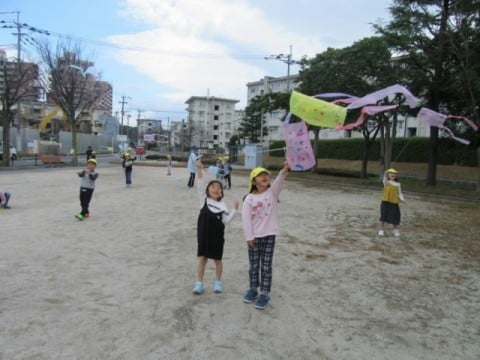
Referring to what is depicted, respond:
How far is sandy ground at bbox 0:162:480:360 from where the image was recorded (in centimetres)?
365

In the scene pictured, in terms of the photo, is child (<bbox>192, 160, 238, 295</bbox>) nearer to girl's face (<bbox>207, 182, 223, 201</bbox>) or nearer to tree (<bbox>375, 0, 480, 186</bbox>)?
girl's face (<bbox>207, 182, 223, 201</bbox>)

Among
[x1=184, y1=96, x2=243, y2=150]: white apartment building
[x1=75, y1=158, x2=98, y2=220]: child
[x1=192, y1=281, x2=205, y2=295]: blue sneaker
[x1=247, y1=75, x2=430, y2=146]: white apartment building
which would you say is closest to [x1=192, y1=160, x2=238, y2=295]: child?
[x1=192, y1=281, x2=205, y2=295]: blue sneaker

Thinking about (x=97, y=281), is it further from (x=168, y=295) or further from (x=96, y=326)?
(x=96, y=326)

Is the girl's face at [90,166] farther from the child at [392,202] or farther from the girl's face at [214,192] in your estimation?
the child at [392,202]

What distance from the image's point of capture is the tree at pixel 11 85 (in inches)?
1003

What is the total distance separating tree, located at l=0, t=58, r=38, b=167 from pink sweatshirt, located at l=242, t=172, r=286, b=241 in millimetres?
25715

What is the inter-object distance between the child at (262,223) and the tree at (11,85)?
84.3 ft

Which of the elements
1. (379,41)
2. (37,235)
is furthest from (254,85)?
(37,235)

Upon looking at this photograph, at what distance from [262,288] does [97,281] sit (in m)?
2.13

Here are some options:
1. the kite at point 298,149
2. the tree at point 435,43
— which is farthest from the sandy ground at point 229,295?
the tree at point 435,43

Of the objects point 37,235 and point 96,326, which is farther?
point 37,235

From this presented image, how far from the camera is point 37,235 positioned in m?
7.54

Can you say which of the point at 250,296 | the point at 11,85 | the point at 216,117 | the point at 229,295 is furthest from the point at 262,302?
the point at 216,117

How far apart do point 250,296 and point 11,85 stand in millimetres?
26192
